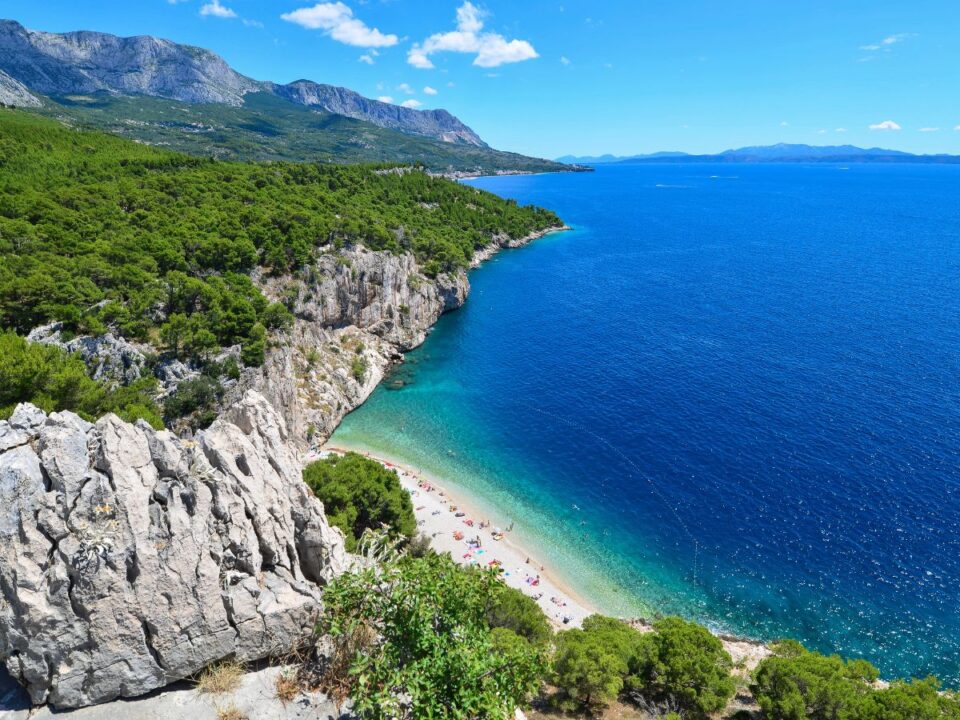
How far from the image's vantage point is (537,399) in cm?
6134

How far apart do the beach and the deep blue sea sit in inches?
61.1

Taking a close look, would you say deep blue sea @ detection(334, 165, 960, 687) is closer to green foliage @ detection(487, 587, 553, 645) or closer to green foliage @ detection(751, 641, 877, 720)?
green foliage @ detection(751, 641, 877, 720)

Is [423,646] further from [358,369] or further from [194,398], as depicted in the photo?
[358,369]

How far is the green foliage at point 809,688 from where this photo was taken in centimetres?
2173

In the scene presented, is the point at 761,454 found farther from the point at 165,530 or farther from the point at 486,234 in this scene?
the point at 486,234

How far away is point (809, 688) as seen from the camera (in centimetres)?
2231

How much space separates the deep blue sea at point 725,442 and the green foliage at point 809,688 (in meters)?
9.85

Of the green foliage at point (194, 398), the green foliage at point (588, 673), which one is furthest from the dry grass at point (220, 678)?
the green foliage at point (194, 398)

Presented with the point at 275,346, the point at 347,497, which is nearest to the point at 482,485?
the point at 347,497

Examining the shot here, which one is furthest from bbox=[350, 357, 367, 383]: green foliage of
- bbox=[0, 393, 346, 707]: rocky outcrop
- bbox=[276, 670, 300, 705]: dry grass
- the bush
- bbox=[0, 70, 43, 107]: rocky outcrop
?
bbox=[0, 70, 43, 107]: rocky outcrop

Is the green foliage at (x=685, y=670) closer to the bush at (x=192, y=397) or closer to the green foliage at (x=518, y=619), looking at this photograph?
the green foliage at (x=518, y=619)

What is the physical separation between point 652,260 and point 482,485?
97.0 m

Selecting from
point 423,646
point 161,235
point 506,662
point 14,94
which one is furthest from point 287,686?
point 14,94

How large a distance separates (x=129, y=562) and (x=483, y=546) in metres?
28.2
